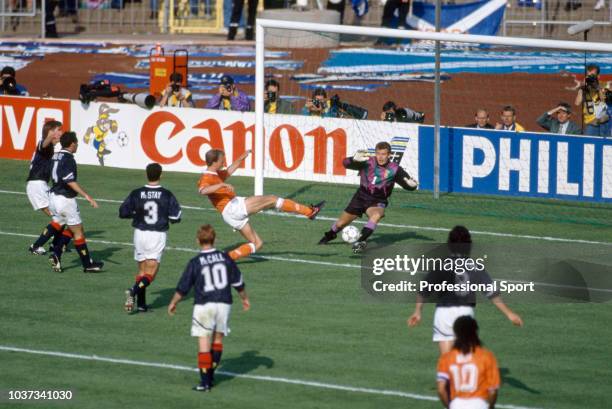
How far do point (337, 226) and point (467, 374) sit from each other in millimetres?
10614

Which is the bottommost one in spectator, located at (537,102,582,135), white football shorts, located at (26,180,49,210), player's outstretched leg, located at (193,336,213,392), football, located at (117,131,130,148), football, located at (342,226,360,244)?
player's outstretched leg, located at (193,336,213,392)

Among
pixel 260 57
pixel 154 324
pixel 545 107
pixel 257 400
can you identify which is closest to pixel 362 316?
pixel 154 324

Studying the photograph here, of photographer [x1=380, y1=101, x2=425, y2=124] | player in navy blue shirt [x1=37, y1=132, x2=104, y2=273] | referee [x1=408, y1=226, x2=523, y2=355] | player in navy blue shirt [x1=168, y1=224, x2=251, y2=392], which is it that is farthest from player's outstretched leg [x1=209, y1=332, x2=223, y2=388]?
photographer [x1=380, y1=101, x2=425, y2=124]

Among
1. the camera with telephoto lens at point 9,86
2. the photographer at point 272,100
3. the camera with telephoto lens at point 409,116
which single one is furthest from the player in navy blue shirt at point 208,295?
the camera with telephoto lens at point 9,86

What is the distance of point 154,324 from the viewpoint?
16203 mm

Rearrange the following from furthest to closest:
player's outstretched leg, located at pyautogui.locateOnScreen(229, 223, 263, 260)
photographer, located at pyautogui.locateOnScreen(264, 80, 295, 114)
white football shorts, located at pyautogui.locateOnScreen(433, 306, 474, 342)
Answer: photographer, located at pyautogui.locateOnScreen(264, 80, 295, 114) → player's outstretched leg, located at pyautogui.locateOnScreen(229, 223, 263, 260) → white football shorts, located at pyautogui.locateOnScreen(433, 306, 474, 342)

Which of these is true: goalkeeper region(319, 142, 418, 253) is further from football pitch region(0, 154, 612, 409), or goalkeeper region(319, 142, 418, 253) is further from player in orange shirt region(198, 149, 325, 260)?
player in orange shirt region(198, 149, 325, 260)

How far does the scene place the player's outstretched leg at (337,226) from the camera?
2073 cm

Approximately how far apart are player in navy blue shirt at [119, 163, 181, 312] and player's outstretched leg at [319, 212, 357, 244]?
482cm

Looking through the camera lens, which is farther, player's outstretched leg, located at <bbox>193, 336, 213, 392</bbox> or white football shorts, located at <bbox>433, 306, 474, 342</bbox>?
player's outstretched leg, located at <bbox>193, 336, 213, 392</bbox>

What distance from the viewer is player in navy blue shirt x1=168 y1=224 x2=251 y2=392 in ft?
42.7

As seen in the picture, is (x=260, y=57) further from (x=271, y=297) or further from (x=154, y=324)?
(x=154, y=324)

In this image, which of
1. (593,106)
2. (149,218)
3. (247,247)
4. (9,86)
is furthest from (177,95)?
(149,218)

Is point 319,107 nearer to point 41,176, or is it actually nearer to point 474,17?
point 41,176
